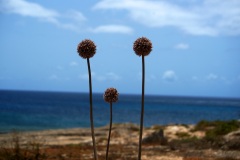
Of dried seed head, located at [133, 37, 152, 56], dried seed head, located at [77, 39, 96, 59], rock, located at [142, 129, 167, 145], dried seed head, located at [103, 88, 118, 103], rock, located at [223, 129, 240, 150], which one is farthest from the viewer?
rock, located at [142, 129, 167, 145]

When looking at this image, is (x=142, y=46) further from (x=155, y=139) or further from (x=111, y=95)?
(x=155, y=139)

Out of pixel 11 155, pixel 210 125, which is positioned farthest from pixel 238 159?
pixel 210 125

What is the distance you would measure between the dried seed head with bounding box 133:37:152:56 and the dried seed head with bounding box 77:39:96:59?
86 cm

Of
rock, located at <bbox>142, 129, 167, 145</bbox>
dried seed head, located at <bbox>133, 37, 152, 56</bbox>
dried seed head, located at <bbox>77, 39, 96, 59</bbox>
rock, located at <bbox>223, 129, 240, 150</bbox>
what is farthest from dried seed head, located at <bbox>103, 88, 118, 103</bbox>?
rock, located at <bbox>142, 129, 167, 145</bbox>

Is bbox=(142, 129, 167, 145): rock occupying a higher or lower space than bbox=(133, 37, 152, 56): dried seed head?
lower

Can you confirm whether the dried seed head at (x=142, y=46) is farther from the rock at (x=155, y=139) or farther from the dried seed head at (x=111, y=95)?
the rock at (x=155, y=139)

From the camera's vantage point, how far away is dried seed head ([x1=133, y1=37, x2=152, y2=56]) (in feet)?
27.6

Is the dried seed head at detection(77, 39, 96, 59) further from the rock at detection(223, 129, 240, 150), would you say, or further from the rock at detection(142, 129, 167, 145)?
the rock at detection(142, 129, 167, 145)

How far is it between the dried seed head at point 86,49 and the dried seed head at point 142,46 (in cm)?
86

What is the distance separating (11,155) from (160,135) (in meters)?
12.4

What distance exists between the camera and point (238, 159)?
16.6 m

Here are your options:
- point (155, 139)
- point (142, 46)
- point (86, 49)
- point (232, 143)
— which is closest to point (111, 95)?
point (86, 49)

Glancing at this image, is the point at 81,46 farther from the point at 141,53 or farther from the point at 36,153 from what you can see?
the point at 36,153

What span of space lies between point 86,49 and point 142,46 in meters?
1.13
